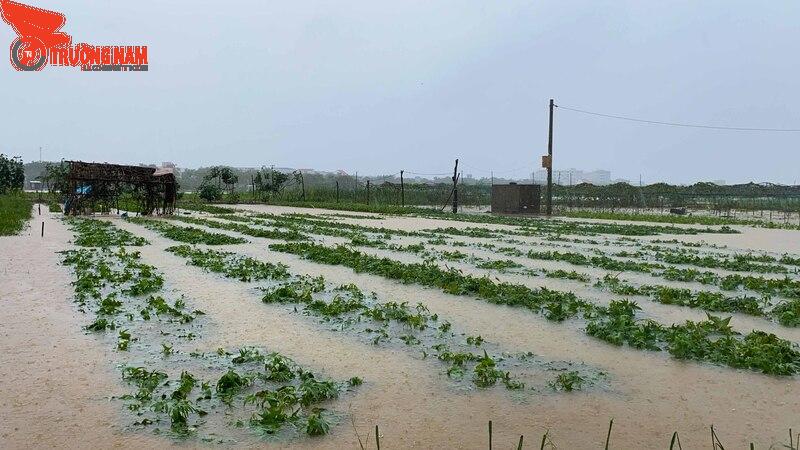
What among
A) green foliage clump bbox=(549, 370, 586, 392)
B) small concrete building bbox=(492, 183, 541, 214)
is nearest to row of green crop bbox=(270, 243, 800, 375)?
green foliage clump bbox=(549, 370, 586, 392)

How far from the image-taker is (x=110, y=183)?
98.5ft

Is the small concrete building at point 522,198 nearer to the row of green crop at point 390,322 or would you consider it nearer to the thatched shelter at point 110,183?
the thatched shelter at point 110,183

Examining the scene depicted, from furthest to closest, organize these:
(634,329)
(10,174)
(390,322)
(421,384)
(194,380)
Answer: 1. (10,174)
2. (390,322)
3. (634,329)
4. (421,384)
5. (194,380)

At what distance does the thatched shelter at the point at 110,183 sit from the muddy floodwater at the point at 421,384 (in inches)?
788

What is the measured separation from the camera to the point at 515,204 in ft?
124

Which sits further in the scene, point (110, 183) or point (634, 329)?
point (110, 183)

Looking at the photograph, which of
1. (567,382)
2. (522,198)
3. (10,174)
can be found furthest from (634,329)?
(10,174)

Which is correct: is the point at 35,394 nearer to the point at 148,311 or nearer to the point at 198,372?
the point at 198,372

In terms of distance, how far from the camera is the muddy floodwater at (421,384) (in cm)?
436

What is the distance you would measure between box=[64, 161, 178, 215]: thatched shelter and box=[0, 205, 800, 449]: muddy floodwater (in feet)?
65.7

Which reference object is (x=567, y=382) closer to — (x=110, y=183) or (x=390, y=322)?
(x=390, y=322)

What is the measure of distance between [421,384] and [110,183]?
95.1ft

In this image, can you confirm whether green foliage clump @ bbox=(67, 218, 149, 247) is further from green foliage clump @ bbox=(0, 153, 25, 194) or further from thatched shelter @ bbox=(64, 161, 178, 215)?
green foliage clump @ bbox=(0, 153, 25, 194)

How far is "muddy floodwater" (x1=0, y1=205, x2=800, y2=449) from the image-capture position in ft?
14.3
